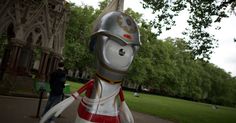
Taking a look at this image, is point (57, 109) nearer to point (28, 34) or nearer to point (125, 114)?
point (125, 114)

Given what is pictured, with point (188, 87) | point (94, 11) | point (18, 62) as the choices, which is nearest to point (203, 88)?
point (188, 87)

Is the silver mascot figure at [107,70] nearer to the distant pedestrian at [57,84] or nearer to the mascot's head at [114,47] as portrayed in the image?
the mascot's head at [114,47]

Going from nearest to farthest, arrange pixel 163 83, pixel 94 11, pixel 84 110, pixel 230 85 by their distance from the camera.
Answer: pixel 84 110 < pixel 94 11 < pixel 163 83 < pixel 230 85

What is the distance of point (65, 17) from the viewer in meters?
17.5

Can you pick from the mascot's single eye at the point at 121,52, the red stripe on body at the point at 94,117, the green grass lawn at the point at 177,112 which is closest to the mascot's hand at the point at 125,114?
the red stripe on body at the point at 94,117

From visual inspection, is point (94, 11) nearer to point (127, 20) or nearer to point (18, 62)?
point (18, 62)

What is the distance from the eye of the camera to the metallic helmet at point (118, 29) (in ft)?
18.0

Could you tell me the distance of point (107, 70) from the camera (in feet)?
18.0

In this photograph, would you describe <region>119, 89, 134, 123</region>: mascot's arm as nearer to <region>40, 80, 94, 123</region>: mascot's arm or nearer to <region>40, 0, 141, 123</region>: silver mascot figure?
<region>40, 0, 141, 123</region>: silver mascot figure

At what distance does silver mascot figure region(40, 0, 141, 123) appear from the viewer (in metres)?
5.43

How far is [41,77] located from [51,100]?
6776 mm

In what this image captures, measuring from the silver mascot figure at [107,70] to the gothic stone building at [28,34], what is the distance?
33.0ft

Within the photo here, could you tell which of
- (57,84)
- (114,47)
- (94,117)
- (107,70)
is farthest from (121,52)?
(57,84)

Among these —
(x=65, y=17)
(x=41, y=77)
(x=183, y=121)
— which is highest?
(x=65, y=17)
